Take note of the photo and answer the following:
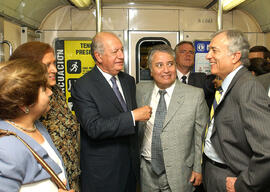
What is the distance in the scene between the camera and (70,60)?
3936 millimetres

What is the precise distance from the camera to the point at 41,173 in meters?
1.15

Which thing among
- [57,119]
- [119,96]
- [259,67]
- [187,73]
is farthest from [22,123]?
[259,67]

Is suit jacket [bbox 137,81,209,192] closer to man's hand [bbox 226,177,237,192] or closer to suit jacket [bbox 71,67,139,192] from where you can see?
suit jacket [bbox 71,67,139,192]

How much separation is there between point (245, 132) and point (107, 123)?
1021mm

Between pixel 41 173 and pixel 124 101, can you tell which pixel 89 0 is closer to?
pixel 124 101

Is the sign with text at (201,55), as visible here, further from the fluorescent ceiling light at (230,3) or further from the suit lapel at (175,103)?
the suit lapel at (175,103)

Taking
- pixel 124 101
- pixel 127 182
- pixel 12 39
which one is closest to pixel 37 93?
pixel 124 101

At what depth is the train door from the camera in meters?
3.95

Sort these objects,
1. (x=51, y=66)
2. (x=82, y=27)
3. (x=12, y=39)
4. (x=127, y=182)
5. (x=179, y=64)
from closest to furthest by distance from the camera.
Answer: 1. (x=51, y=66)
2. (x=127, y=182)
3. (x=12, y=39)
4. (x=179, y=64)
5. (x=82, y=27)

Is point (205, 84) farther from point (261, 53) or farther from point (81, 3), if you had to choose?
point (81, 3)

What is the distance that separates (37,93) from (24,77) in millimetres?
121

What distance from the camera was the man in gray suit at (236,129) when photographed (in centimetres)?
137

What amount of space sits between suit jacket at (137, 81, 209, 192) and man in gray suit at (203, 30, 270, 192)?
0.19 meters

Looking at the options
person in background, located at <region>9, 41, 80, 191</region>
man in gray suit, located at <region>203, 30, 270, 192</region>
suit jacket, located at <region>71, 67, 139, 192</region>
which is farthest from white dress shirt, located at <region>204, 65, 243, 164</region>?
person in background, located at <region>9, 41, 80, 191</region>
